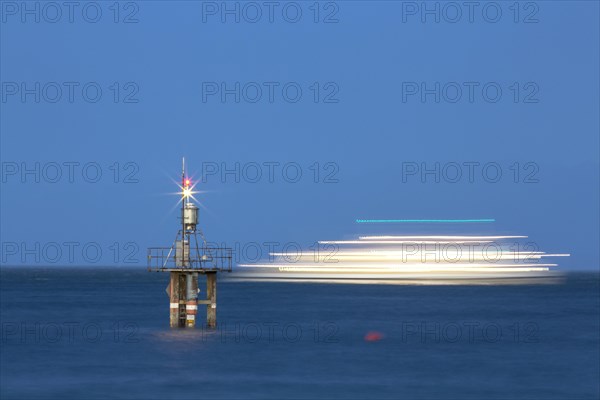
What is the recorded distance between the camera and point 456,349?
66.4 metres

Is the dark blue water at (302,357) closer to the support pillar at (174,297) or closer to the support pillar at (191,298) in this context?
the support pillar at (191,298)

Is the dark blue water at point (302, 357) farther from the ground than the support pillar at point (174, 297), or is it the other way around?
the support pillar at point (174, 297)

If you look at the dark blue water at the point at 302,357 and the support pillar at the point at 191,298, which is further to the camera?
the support pillar at the point at 191,298

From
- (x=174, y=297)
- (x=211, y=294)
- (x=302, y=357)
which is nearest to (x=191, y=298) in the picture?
(x=174, y=297)

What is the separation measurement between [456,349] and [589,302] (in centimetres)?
8187

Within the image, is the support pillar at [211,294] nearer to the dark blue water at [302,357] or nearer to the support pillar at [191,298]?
the support pillar at [191,298]

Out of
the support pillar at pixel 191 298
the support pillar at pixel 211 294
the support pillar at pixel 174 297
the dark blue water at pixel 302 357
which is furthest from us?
the support pillar at pixel 211 294

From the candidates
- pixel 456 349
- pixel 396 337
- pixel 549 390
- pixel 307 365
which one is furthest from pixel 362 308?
pixel 549 390

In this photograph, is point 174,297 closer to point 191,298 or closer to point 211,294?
point 191,298

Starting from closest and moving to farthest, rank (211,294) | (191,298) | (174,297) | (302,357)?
1. (302,357)
2. (191,298)
3. (174,297)
4. (211,294)

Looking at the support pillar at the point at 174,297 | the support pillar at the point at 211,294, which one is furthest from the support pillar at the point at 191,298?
the support pillar at the point at 211,294

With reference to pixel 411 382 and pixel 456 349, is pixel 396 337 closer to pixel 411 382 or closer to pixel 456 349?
pixel 456 349

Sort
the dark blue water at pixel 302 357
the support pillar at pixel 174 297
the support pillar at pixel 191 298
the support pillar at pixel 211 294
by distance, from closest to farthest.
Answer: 1. the dark blue water at pixel 302 357
2. the support pillar at pixel 191 298
3. the support pillar at pixel 174 297
4. the support pillar at pixel 211 294

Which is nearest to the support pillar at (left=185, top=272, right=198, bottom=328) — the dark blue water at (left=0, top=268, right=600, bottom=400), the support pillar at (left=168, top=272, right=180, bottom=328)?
the support pillar at (left=168, top=272, right=180, bottom=328)
